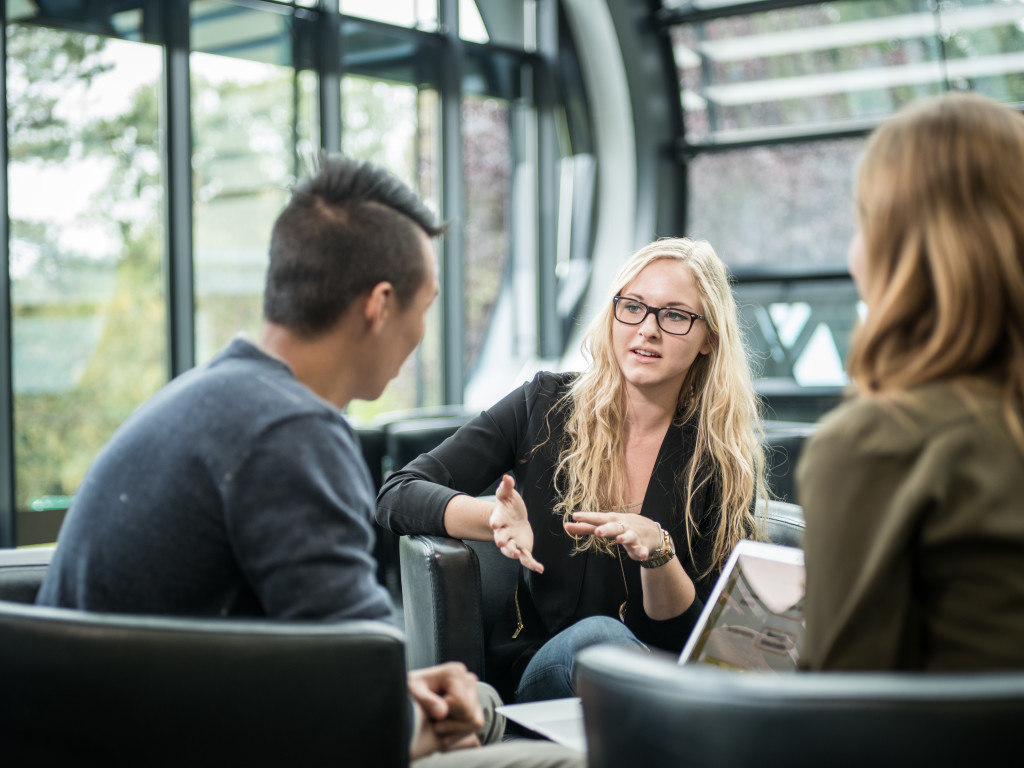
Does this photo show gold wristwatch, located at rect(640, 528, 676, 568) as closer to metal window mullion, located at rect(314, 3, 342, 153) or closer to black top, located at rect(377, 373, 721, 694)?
black top, located at rect(377, 373, 721, 694)

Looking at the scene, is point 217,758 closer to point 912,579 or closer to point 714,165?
point 912,579

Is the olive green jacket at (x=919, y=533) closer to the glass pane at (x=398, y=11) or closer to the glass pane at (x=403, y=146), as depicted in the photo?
the glass pane at (x=403, y=146)

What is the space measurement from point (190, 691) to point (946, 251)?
36.0 inches

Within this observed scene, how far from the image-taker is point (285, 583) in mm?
1113

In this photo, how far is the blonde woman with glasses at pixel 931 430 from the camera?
3.09ft

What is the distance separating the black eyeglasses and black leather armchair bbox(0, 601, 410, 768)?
1.21m

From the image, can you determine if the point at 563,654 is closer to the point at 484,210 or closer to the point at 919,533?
the point at 919,533

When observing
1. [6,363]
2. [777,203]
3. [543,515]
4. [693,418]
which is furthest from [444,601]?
[777,203]

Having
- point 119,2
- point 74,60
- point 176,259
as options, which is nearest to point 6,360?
point 176,259

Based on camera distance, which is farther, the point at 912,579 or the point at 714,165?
the point at 714,165

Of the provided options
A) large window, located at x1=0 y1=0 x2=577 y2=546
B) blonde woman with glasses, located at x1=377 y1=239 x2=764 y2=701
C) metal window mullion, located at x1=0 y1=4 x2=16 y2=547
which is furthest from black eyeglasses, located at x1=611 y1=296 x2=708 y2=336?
metal window mullion, located at x1=0 y1=4 x2=16 y2=547

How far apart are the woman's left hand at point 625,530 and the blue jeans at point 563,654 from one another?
0.60 ft

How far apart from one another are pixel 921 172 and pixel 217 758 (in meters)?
0.97

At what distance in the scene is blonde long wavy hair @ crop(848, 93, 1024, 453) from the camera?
0.99 metres
